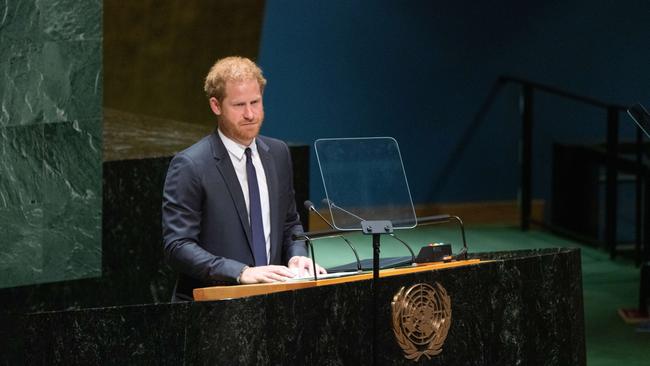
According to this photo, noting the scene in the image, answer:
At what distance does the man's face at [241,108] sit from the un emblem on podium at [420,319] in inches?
26.3

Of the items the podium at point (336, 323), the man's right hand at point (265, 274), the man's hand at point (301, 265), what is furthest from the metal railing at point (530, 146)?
the man's right hand at point (265, 274)

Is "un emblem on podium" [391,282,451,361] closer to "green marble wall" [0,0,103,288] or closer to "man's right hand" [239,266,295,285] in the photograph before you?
"man's right hand" [239,266,295,285]

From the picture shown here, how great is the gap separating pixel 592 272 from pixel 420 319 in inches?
180

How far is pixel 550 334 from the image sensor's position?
3797 millimetres

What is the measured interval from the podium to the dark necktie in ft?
1.29

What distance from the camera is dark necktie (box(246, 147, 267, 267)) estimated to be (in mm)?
3676

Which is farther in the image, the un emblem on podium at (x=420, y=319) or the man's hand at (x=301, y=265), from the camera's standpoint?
the man's hand at (x=301, y=265)

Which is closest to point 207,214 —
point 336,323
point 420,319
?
point 336,323

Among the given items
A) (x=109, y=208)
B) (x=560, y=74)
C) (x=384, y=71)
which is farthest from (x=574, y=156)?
(x=109, y=208)

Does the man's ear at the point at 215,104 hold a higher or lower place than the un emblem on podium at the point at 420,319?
higher

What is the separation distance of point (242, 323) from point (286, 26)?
18.5 feet

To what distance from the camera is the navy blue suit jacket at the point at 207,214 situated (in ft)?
11.7

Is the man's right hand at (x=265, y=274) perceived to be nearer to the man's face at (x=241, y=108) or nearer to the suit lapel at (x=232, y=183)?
the suit lapel at (x=232, y=183)

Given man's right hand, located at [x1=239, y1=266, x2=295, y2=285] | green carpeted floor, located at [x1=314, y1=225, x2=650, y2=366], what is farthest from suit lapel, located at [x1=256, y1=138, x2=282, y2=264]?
green carpeted floor, located at [x1=314, y1=225, x2=650, y2=366]
